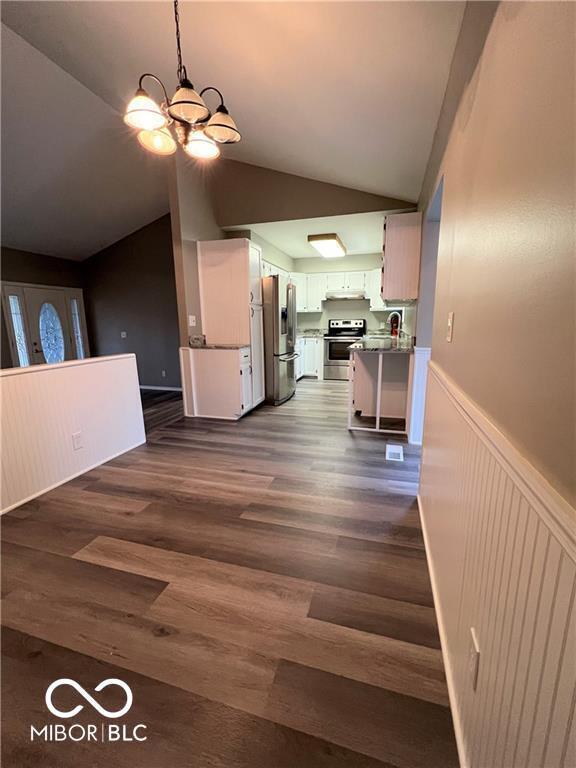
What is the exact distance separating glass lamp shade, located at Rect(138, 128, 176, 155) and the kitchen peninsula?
2.42 meters

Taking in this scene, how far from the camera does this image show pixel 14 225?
4609mm

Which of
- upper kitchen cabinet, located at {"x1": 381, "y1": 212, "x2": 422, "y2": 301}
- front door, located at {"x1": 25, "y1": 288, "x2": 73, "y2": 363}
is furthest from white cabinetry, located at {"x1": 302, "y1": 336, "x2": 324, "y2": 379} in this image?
front door, located at {"x1": 25, "y1": 288, "x2": 73, "y2": 363}

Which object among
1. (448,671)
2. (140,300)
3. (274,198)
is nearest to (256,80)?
(274,198)

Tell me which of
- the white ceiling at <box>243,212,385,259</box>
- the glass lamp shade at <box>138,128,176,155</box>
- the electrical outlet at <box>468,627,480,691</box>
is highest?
the white ceiling at <box>243,212,385,259</box>

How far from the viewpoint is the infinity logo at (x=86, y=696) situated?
1.06m

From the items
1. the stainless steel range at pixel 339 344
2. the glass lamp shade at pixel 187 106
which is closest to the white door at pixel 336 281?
the stainless steel range at pixel 339 344

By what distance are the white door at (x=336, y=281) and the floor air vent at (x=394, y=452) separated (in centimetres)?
419

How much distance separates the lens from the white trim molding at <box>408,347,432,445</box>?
311cm

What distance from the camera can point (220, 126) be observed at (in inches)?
73.8

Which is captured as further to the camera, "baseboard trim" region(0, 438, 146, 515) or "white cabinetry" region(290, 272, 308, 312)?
"white cabinetry" region(290, 272, 308, 312)

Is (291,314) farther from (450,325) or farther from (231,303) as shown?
(450,325)

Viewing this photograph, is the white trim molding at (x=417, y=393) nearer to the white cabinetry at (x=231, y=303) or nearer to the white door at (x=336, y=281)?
the white cabinetry at (x=231, y=303)

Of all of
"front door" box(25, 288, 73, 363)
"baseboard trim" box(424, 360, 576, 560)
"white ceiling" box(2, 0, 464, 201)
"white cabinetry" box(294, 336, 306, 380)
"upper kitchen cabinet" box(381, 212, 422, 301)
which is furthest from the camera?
"white cabinetry" box(294, 336, 306, 380)

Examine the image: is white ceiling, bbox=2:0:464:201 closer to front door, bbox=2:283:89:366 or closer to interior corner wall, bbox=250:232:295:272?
interior corner wall, bbox=250:232:295:272
